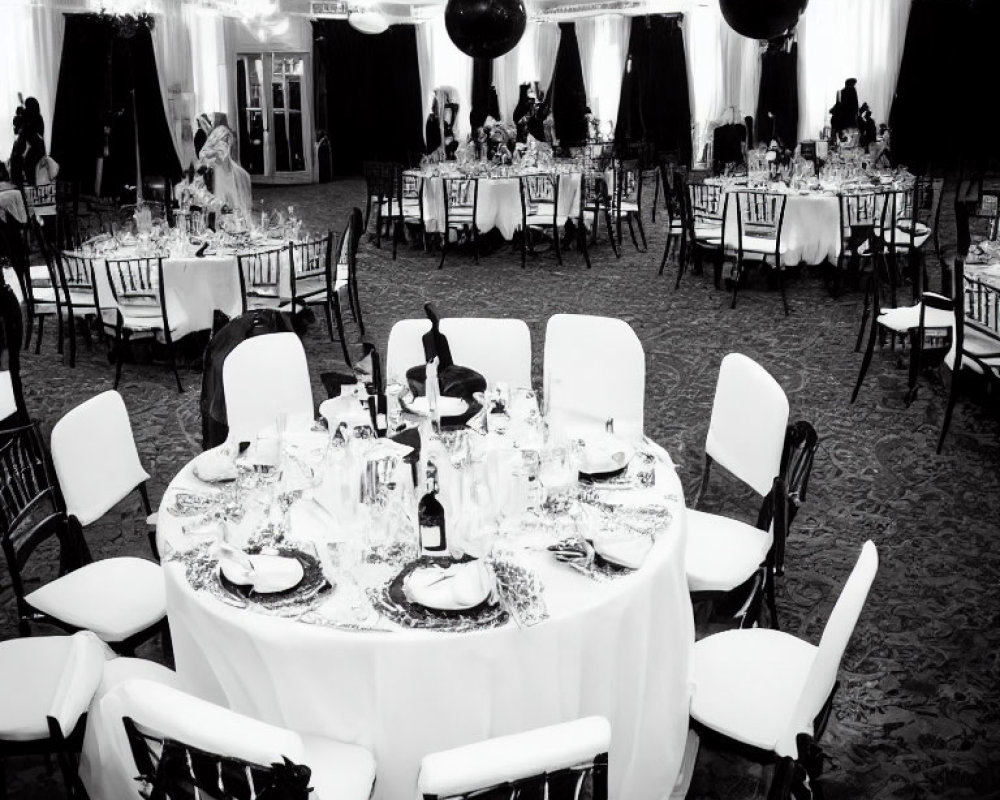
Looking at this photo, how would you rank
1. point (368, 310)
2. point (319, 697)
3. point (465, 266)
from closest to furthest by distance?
1. point (319, 697)
2. point (368, 310)
3. point (465, 266)

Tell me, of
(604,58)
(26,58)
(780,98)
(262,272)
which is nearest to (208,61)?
(26,58)

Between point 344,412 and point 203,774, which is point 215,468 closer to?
point 344,412

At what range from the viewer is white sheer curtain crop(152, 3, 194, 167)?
14422mm

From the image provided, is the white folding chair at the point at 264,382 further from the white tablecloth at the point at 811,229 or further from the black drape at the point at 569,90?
the black drape at the point at 569,90

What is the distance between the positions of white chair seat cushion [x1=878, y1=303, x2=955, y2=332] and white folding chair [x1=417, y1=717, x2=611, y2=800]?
14.2ft

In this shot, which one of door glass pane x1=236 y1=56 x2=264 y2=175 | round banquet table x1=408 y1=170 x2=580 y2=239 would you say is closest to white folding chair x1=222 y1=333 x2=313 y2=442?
round banquet table x1=408 y1=170 x2=580 y2=239

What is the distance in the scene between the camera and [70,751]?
2375 mm

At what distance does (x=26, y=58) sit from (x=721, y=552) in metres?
12.7

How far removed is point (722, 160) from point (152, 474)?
9890mm

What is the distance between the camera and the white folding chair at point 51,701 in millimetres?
2309

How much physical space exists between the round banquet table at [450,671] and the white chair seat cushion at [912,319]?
371cm

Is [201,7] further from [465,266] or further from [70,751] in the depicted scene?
[70,751]

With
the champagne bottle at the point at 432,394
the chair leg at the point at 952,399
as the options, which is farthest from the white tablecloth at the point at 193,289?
the chair leg at the point at 952,399

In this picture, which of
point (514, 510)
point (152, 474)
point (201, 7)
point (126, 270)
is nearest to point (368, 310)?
point (126, 270)
